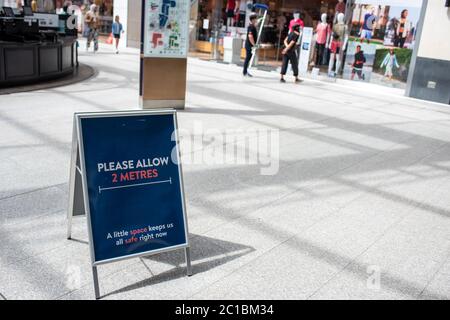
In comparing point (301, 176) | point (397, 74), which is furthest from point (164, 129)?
point (397, 74)

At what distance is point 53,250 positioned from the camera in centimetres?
360

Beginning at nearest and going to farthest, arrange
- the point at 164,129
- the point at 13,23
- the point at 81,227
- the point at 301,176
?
the point at 164,129, the point at 81,227, the point at 301,176, the point at 13,23

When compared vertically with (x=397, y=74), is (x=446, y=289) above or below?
below

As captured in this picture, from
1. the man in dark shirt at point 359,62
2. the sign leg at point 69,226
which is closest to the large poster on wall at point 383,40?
the man in dark shirt at point 359,62

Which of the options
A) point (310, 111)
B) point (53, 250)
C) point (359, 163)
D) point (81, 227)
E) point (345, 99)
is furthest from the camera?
point (345, 99)

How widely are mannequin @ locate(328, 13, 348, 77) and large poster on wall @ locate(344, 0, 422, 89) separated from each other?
0.21 m

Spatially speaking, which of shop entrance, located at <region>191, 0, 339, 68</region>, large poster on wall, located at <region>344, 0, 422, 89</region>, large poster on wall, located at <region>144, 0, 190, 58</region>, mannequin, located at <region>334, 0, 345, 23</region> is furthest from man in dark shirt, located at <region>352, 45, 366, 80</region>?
large poster on wall, located at <region>144, 0, 190, 58</region>

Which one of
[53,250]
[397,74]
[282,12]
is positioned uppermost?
[282,12]

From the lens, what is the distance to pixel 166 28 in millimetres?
8125

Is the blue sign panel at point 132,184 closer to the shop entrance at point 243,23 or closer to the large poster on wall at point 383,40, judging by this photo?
the large poster on wall at point 383,40

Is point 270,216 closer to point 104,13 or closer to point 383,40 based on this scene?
point 383,40

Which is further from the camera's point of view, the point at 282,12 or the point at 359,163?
the point at 282,12

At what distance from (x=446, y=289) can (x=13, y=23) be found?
1062cm
